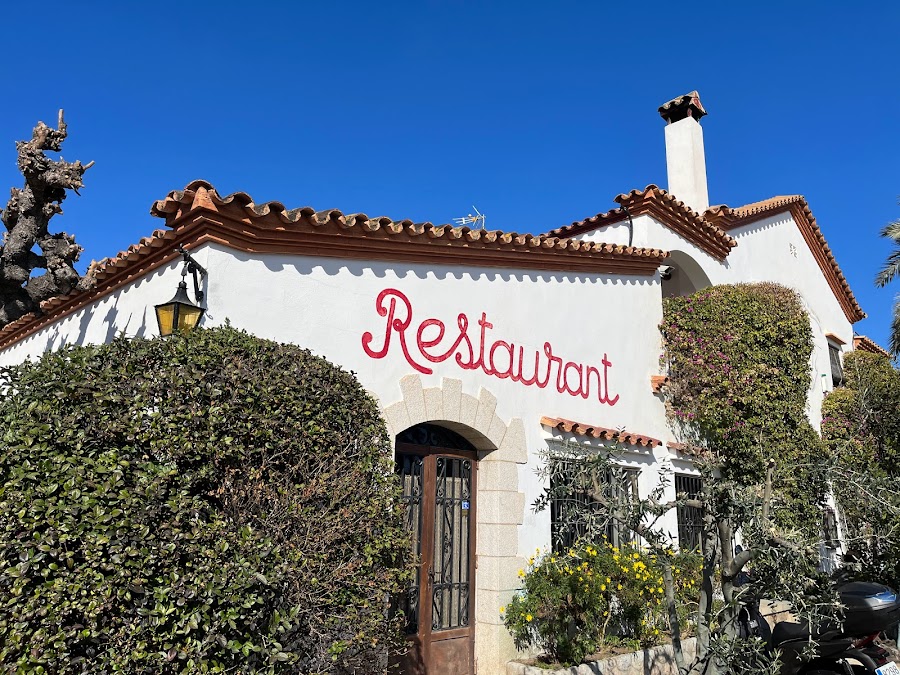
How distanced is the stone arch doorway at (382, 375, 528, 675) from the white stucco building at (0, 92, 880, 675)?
16 mm

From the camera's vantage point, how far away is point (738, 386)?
1007 cm

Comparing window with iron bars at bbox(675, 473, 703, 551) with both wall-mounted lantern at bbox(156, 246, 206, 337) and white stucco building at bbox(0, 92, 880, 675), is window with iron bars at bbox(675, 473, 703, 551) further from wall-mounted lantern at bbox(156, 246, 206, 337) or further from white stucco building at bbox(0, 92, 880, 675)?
wall-mounted lantern at bbox(156, 246, 206, 337)

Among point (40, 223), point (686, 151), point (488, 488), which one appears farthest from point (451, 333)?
point (686, 151)

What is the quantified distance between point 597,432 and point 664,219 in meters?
4.34

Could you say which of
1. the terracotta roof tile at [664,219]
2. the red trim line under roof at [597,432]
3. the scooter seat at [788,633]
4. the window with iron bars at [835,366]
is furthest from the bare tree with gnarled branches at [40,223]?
the window with iron bars at [835,366]

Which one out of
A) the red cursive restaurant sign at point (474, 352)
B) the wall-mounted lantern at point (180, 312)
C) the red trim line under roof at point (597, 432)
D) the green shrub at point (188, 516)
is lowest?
the green shrub at point (188, 516)

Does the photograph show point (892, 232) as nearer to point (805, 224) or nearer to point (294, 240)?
point (805, 224)

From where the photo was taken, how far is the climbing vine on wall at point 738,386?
980cm

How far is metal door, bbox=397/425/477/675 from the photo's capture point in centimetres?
604

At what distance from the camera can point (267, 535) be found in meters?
3.80

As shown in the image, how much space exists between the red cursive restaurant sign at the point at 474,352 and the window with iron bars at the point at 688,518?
2.10m

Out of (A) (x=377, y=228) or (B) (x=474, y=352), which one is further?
(B) (x=474, y=352)

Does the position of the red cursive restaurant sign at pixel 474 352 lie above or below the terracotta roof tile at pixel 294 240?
below

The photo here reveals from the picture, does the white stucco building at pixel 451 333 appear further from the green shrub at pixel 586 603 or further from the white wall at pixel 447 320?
the green shrub at pixel 586 603
